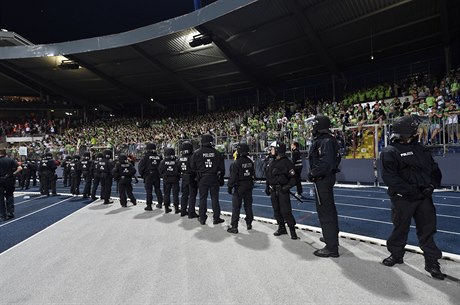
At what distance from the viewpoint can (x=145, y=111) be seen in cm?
4069

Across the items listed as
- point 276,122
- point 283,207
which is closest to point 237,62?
point 276,122

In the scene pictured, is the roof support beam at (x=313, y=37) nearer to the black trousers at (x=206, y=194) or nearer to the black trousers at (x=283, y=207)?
the black trousers at (x=206, y=194)

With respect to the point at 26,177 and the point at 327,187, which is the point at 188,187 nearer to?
the point at 327,187

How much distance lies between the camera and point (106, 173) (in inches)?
451

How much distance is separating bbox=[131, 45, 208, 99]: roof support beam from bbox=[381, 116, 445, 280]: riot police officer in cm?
2500

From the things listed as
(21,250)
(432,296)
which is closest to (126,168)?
(21,250)

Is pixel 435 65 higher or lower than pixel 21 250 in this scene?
higher

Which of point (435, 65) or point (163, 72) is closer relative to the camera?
point (435, 65)

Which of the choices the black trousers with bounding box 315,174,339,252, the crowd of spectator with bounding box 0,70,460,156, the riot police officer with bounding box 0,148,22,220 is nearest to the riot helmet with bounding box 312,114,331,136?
the black trousers with bounding box 315,174,339,252

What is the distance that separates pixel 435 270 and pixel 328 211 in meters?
1.48

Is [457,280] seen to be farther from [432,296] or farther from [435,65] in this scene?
[435,65]

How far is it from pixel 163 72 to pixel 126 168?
2109 centimetres

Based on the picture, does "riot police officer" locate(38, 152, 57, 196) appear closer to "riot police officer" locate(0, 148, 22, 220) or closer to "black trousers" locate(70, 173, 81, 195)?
"black trousers" locate(70, 173, 81, 195)

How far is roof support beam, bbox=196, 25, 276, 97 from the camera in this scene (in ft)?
73.0
